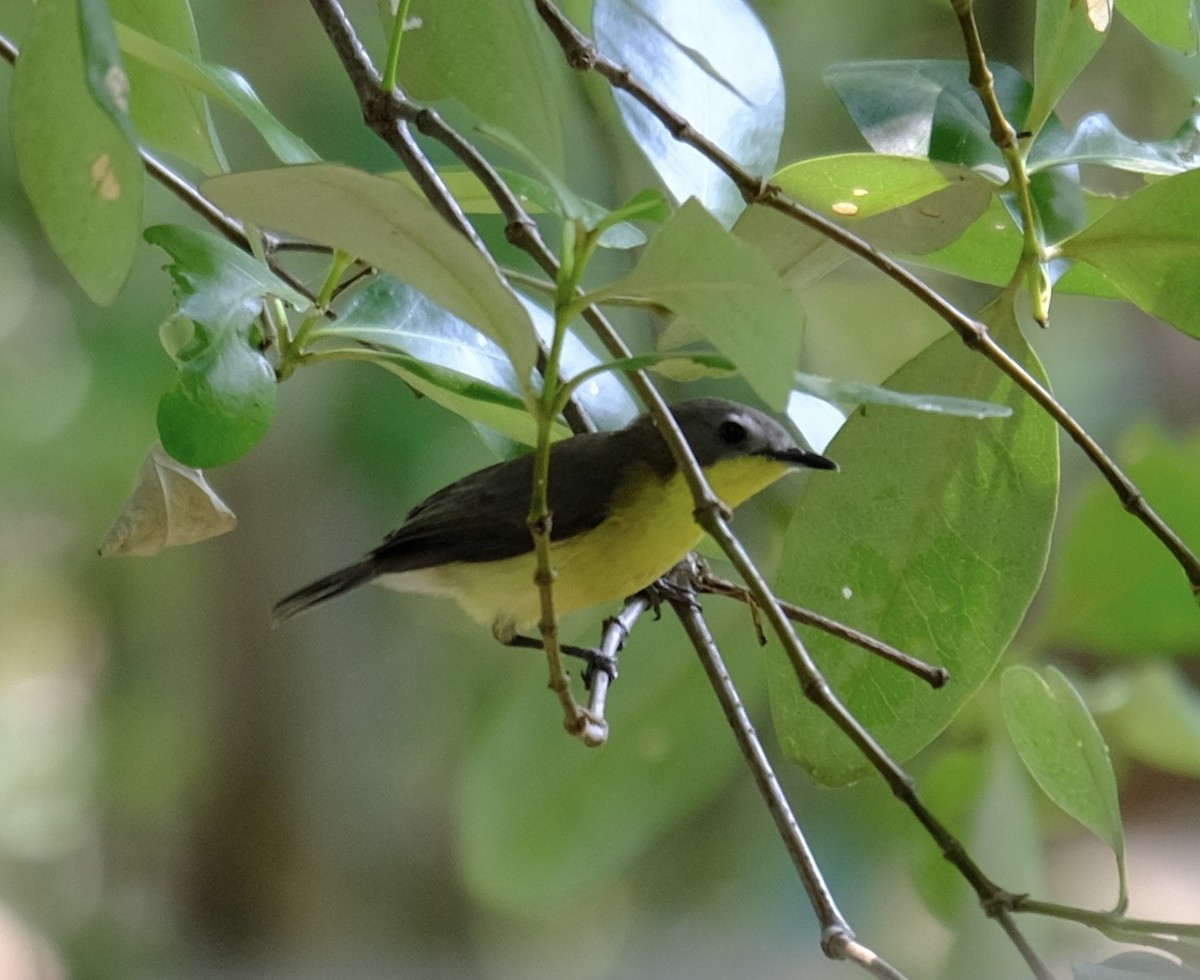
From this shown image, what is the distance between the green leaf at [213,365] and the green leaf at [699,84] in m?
0.30

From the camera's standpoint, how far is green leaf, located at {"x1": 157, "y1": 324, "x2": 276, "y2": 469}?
577mm

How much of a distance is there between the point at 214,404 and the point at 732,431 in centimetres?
78

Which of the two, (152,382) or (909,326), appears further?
(152,382)

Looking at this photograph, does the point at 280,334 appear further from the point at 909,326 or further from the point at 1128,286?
the point at 909,326

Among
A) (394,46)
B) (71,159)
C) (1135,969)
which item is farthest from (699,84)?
(1135,969)

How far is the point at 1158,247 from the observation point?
70 cm

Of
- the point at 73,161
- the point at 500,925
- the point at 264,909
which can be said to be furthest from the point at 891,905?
the point at 73,161

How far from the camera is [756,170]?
2.82ft

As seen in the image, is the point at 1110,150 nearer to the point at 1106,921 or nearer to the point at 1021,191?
the point at 1021,191

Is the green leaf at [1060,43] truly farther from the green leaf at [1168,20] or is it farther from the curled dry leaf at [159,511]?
the curled dry leaf at [159,511]

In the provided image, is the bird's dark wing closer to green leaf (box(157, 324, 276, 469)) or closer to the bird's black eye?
the bird's black eye

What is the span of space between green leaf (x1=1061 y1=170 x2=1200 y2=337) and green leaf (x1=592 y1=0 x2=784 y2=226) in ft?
0.79

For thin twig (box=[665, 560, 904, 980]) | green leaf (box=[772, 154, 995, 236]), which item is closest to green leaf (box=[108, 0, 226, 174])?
green leaf (box=[772, 154, 995, 236])

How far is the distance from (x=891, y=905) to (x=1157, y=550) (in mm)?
1133
